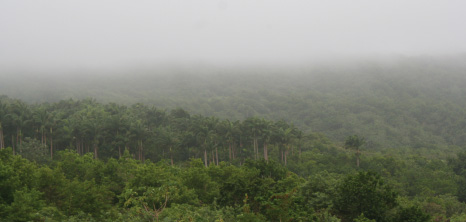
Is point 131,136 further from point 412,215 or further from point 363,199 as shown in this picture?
point 412,215

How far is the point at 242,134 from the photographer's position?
7788cm

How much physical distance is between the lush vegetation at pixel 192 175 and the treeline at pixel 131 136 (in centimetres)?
25

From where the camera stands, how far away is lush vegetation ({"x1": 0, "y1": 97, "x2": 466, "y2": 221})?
23.9 m

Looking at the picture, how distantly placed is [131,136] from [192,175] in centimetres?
3474

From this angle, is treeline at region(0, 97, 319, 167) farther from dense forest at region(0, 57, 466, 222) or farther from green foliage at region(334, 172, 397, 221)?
green foliage at region(334, 172, 397, 221)

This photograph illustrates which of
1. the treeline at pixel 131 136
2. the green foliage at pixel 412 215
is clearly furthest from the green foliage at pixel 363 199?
the treeline at pixel 131 136

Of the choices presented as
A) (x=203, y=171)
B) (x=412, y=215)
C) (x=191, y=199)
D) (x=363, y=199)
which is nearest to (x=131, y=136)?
(x=203, y=171)

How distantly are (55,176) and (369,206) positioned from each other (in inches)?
Result: 1000

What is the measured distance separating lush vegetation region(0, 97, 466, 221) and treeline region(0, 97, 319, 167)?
0.83 feet

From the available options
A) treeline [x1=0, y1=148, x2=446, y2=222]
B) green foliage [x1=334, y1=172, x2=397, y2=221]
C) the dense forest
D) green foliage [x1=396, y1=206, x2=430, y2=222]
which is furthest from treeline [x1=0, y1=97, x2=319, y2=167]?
green foliage [x1=396, y1=206, x2=430, y2=222]

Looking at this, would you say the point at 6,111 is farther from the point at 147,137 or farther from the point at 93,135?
the point at 147,137

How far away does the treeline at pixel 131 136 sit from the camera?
64.6 metres

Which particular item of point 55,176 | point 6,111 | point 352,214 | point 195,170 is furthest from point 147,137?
point 352,214

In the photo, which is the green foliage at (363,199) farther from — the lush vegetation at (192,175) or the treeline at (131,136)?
the treeline at (131,136)
